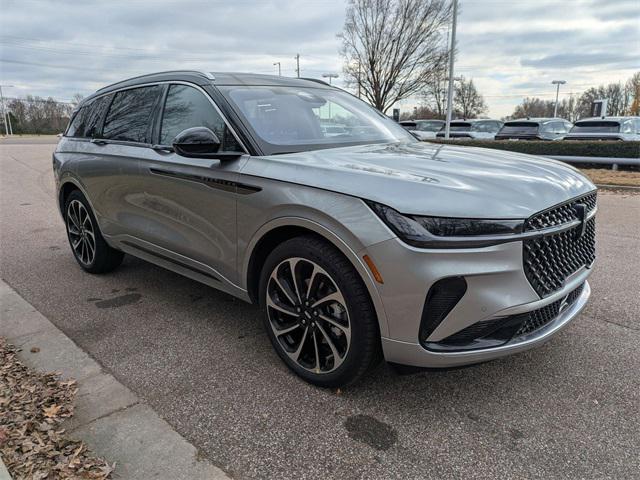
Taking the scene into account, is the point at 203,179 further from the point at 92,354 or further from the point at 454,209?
the point at 454,209

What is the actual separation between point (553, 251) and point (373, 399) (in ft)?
4.02

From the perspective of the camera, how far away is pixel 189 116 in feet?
11.4

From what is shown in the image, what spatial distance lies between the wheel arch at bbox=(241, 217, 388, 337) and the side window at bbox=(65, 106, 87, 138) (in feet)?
9.87

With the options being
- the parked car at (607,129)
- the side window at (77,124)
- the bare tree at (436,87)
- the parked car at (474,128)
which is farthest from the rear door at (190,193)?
the bare tree at (436,87)

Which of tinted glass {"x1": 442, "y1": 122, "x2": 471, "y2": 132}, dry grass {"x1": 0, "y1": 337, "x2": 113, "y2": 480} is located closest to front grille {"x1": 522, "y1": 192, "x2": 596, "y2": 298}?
dry grass {"x1": 0, "y1": 337, "x2": 113, "y2": 480}

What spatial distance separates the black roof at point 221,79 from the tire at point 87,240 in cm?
130

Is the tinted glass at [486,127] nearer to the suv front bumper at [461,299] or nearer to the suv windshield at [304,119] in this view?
the suv windshield at [304,119]

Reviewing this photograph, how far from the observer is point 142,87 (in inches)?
160

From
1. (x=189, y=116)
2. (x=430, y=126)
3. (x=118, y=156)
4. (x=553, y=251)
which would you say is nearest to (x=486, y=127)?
(x=430, y=126)

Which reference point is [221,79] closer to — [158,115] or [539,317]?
[158,115]

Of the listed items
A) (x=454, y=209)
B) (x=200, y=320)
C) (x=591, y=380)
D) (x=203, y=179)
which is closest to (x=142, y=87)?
(x=203, y=179)

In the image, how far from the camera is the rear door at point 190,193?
10.1 feet

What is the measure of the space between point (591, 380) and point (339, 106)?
2.61 meters

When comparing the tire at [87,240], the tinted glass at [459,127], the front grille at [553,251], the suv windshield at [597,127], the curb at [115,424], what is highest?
the tinted glass at [459,127]
